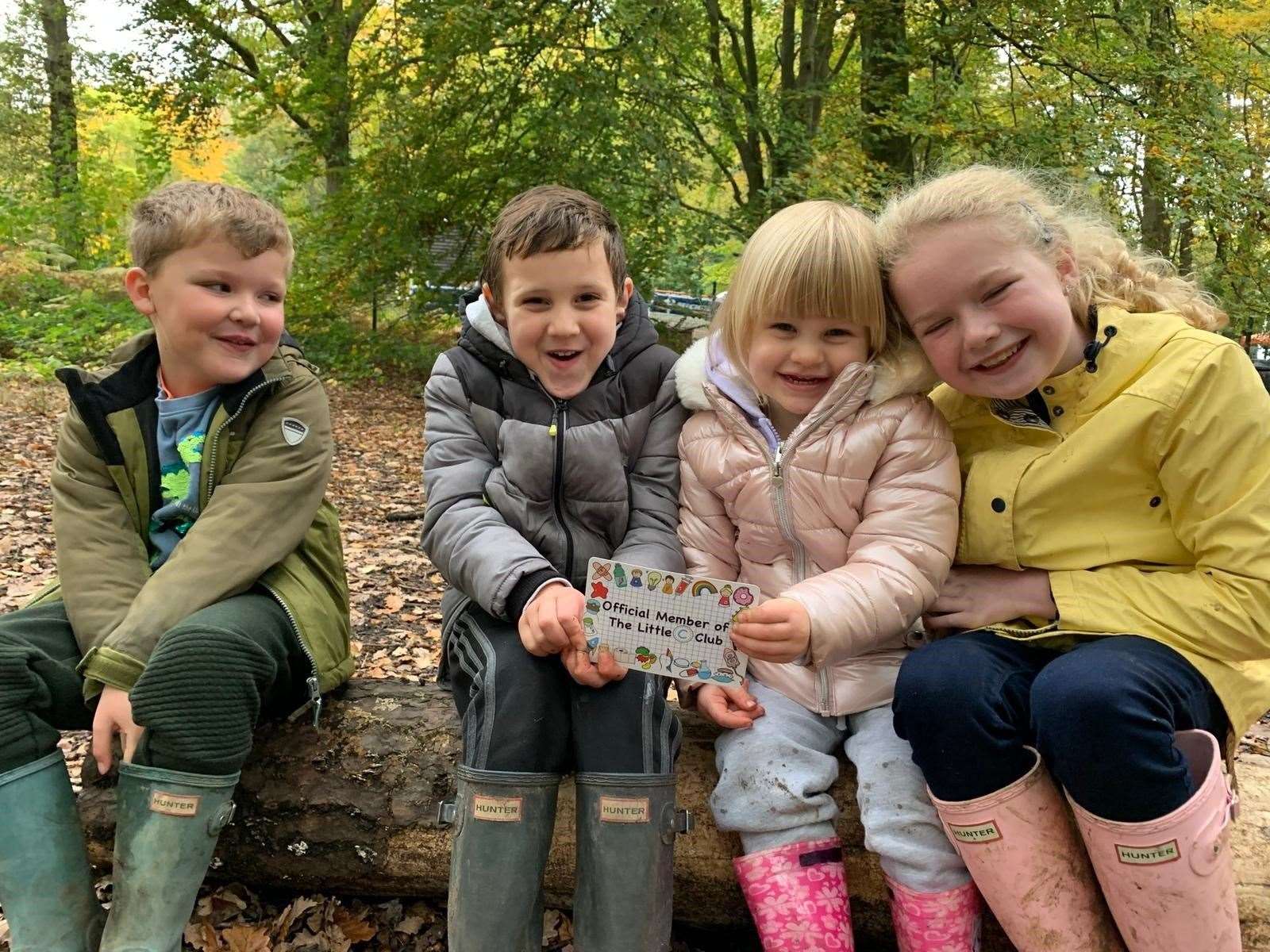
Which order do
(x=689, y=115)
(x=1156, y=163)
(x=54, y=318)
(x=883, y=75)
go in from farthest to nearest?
(x=54, y=318)
(x=689, y=115)
(x=883, y=75)
(x=1156, y=163)

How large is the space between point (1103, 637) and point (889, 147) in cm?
676

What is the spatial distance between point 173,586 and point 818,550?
4.91ft

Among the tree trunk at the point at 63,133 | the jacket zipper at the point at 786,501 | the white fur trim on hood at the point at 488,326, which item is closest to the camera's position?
the jacket zipper at the point at 786,501

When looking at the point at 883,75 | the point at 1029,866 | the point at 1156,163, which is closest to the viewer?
the point at 1029,866

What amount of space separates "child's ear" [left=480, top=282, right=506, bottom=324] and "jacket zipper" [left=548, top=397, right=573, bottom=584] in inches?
10.0

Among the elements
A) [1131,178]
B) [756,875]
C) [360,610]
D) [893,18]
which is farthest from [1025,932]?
[893,18]

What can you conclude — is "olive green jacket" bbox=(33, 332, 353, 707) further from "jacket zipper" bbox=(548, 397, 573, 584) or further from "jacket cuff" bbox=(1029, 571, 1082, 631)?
"jacket cuff" bbox=(1029, 571, 1082, 631)

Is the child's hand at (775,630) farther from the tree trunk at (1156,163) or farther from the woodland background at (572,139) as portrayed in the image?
the tree trunk at (1156,163)

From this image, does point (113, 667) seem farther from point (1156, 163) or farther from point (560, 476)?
point (1156, 163)

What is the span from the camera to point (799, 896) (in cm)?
192

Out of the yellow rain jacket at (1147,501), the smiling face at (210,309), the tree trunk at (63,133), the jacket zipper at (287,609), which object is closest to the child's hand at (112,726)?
the jacket zipper at (287,609)

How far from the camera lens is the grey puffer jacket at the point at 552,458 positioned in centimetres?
231

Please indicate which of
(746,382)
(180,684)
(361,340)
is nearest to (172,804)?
(180,684)

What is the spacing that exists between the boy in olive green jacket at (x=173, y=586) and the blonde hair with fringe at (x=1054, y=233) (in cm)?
157
